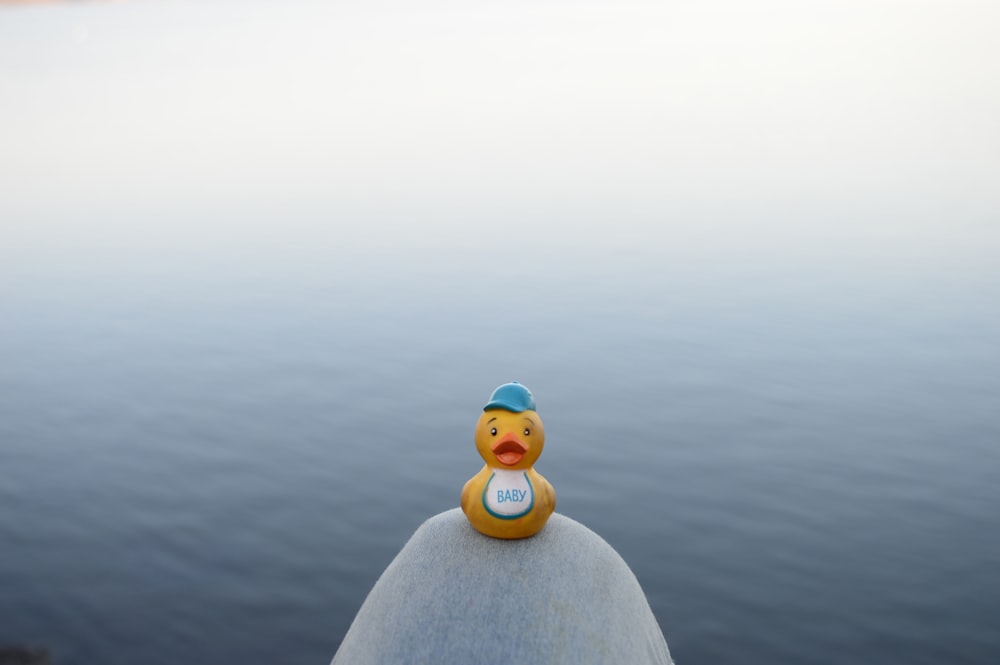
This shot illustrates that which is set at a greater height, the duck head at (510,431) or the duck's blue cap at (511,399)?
the duck's blue cap at (511,399)

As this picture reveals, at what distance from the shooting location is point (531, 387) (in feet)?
38.1

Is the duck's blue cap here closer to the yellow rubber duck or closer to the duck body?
the yellow rubber duck

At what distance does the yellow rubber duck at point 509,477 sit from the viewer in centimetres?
371

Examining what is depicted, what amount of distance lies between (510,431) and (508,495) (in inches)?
8.6

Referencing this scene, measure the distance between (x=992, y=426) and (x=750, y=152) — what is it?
1508 centimetres

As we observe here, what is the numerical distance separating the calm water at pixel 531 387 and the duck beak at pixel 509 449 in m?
3.87

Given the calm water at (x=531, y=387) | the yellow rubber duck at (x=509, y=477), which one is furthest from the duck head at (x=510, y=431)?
the calm water at (x=531, y=387)

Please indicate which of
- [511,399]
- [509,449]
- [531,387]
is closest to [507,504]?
[509,449]

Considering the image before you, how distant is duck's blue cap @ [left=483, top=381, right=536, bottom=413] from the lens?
374 cm

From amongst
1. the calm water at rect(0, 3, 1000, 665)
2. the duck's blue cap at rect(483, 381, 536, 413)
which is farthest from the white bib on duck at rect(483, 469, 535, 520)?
the calm water at rect(0, 3, 1000, 665)

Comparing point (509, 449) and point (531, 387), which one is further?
point (531, 387)

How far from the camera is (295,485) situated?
9.63 m

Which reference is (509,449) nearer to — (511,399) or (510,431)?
(510,431)

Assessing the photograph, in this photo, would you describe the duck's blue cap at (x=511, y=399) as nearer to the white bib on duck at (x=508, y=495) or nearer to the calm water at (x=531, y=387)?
the white bib on duck at (x=508, y=495)
